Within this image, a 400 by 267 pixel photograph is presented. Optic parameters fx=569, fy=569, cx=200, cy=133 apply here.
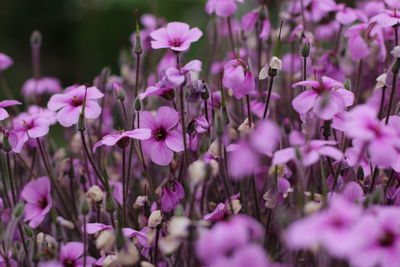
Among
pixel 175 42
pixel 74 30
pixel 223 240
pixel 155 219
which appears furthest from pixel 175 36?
pixel 74 30

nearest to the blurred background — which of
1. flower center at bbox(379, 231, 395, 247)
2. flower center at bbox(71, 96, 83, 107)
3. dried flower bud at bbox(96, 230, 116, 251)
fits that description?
flower center at bbox(71, 96, 83, 107)

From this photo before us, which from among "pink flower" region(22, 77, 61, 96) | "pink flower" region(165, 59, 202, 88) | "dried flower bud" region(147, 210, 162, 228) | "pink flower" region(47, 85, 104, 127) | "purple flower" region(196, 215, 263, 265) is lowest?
"dried flower bud" region(147, 210, 162, 228)

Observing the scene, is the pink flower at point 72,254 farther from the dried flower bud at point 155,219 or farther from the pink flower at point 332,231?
the pink flower at point 332,231

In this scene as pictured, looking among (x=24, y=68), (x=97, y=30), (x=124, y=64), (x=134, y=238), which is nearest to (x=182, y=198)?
(x=134, y=238)

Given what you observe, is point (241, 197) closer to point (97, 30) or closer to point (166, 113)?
point (166, 113)

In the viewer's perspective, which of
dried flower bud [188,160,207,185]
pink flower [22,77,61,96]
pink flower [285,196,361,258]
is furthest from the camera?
pink flower [22,77,61,96]

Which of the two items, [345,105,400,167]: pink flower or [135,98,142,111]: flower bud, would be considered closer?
[345,105,400,167]: pink flower

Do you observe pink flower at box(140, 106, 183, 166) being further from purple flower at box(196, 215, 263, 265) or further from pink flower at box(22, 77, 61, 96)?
pink flower at box(22, 77, 61, 96)
